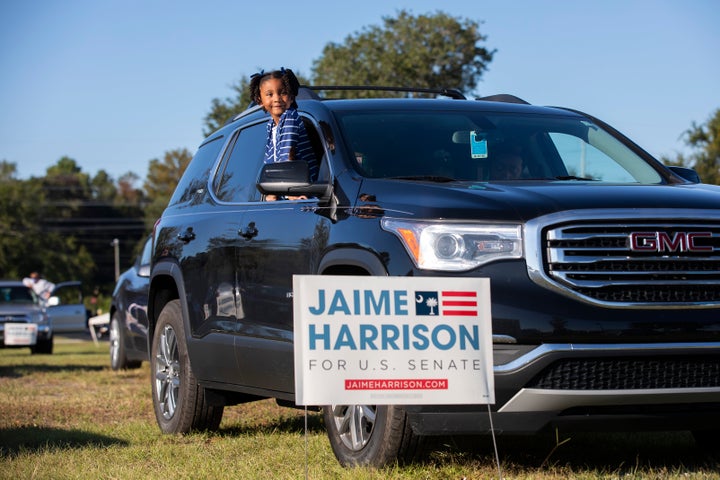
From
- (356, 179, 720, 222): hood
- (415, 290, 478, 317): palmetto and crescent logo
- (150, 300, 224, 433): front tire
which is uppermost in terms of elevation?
(356, 179, 720, 222): hood

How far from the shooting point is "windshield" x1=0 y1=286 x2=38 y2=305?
24297 mm

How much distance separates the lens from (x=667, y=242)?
5270 millimetres

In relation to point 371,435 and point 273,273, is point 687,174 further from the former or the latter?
point 371,435

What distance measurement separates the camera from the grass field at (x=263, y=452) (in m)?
5.75

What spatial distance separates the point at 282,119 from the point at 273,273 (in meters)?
0.96

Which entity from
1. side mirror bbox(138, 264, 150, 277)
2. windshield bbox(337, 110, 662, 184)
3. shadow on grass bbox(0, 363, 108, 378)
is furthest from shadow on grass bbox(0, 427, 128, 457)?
shadow on grass bbox(0, 363, 108, 378)

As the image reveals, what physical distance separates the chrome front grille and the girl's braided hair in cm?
246

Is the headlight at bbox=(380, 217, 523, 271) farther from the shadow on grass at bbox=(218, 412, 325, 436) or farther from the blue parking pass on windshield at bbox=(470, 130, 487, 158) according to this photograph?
the shadow on grass at bbox=(218, 412, 325, 436)

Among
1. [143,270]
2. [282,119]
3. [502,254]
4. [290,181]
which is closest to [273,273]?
[290,181]

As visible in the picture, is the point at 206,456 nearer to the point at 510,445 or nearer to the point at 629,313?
the point at 510,445

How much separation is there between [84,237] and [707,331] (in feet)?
378

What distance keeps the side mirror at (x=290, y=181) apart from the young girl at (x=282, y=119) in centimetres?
48

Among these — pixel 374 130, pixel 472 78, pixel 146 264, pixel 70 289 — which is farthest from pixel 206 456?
pixel 70 289

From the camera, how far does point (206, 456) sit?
6719 mm
